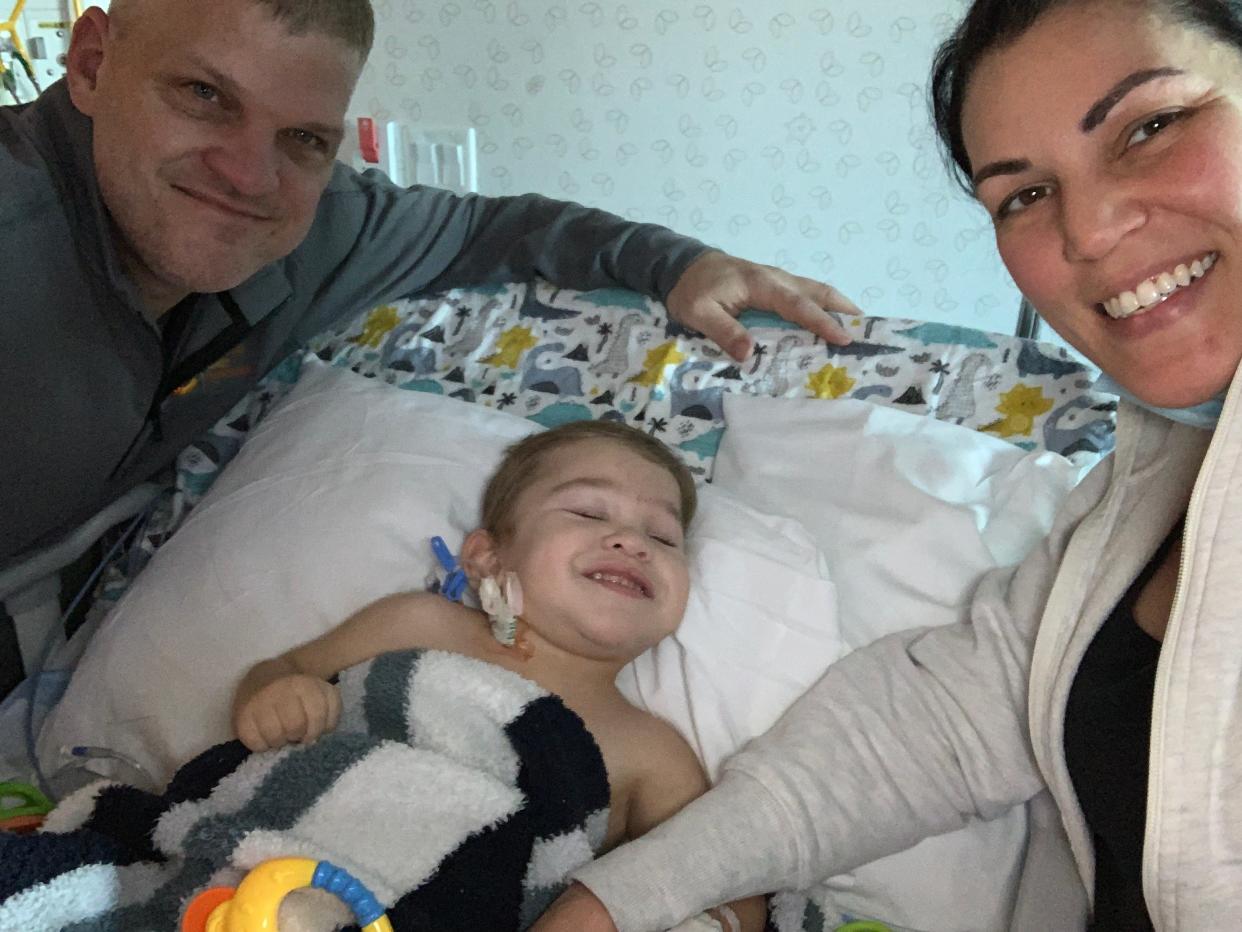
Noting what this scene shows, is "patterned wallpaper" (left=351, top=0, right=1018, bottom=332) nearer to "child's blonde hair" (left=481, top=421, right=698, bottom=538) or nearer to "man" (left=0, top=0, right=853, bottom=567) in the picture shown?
"man" (left=0, top=0, right=853, bottom=567)

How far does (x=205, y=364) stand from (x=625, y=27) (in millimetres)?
1236

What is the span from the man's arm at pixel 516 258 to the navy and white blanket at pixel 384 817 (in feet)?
2.26

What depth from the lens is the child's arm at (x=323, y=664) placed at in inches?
38.6

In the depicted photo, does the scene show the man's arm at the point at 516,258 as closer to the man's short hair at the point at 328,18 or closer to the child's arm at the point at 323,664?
the man's short hair at the point at 328,18

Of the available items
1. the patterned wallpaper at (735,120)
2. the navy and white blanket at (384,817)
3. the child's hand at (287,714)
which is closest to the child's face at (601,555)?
the navy and white blanket at (384,817)

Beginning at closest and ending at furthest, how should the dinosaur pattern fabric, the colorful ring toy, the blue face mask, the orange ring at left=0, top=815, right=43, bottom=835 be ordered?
the colorful ring toy
the blue face mask
the orange ring at left=0, top=815, right=43, bottom=835
the dinosaur pattern fabric

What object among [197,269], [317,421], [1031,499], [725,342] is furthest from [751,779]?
[197,269]

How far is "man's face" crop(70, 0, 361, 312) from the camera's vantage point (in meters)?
1.21

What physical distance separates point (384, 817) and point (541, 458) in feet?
1.73

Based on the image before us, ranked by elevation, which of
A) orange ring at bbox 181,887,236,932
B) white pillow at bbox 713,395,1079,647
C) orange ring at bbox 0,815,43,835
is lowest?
orange ring at bbox 0,815,43,835

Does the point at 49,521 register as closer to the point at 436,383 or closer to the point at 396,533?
the point at 396,533

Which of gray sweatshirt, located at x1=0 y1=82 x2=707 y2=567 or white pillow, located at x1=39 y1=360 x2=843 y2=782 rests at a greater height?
gray sweatshirt, located at x1=0 y1=82 x2=707 y2=567

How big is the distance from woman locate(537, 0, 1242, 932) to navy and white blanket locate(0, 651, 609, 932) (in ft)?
0.26

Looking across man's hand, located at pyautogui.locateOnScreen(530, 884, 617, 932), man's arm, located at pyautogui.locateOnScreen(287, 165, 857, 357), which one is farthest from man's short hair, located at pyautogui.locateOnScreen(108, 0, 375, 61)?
man's hand, located at pyautogui.locateOnScreen(530, 884, 617, 932)
